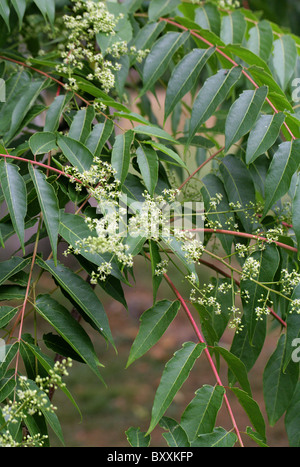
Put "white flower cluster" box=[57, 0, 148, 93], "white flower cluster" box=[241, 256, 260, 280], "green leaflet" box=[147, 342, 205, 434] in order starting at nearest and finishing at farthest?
"green leaflet" box=[147, 342, 205, 434] < "white flower cluster" box=[241, 256, 260, 280] < "white flower cluster" box=[57, 0, 148, 93]

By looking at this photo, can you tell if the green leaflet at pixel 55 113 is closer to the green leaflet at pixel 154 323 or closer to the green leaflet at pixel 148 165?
the green leaflet at pixel 148 165

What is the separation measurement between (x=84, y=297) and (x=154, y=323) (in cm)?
18

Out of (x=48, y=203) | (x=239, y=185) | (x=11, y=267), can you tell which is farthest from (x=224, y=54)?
(x=11, y=267)

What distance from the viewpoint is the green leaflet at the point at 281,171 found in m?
1.17

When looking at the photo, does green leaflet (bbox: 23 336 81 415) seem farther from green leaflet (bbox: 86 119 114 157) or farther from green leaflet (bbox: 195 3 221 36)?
green leaflet (bbox: 195 3 221 36)

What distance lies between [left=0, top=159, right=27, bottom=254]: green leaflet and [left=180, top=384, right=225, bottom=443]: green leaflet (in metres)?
0.51

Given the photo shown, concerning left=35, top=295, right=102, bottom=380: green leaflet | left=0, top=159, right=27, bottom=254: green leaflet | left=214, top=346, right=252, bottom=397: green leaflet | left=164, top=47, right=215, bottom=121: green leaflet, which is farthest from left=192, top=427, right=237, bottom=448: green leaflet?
left=164, top=47, right=215, bottom=121: green leaflet

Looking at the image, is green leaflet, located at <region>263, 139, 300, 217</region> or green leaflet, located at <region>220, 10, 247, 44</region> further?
green leaflet, located at <region>220, 10, 247, 44</region>

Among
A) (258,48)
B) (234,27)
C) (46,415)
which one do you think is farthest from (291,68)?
(46,415)

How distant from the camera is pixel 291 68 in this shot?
1601 mm

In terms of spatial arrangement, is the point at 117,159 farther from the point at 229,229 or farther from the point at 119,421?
the point at 119,421

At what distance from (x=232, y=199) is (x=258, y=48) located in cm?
56

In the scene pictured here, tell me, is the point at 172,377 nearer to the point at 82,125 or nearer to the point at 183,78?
the point at 82,125

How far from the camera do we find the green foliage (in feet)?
3.43
